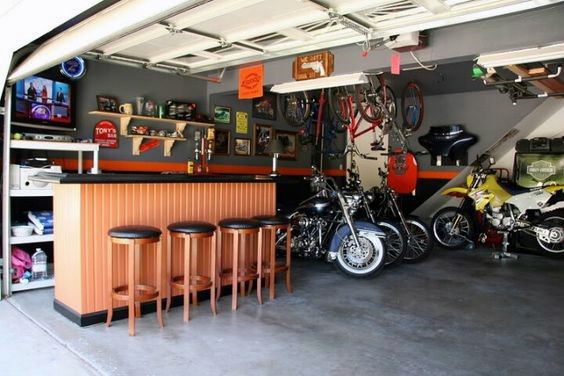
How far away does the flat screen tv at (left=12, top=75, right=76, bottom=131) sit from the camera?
460 centimetres

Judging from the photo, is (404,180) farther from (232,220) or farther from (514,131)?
(232,220)

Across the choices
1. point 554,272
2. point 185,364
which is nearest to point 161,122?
point 185,364

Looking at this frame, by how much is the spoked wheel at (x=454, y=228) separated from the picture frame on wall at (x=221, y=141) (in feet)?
11.6

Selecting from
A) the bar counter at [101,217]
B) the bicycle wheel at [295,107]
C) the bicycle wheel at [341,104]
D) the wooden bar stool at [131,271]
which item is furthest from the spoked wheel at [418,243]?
the wooden bar stool at [131,271]

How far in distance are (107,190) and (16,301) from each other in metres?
1.43

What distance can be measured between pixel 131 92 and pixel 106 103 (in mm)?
457

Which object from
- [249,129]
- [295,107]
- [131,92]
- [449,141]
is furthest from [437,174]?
[131,92]

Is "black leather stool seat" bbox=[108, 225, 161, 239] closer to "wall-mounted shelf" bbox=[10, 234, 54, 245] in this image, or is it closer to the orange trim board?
"wall-mounted shelf" bbox=[10, 234, 54, 245]

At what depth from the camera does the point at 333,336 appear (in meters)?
3.26

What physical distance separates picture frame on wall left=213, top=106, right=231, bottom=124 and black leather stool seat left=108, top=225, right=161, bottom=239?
4.01 metres

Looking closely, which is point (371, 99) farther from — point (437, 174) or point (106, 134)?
point (106, 134)

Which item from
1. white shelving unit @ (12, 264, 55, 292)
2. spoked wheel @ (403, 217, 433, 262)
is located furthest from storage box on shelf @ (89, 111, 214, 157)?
spoked wheel @ (403, 217, 433, 262)

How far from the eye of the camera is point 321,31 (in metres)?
3.85

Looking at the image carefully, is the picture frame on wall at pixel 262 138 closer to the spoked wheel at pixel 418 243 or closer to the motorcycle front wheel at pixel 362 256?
the spoked wheel at pixel 418 243
